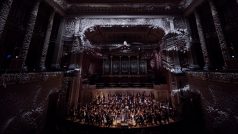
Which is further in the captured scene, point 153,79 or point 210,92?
point 153,79

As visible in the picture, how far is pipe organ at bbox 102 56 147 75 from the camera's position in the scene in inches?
598

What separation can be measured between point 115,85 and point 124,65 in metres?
3.70

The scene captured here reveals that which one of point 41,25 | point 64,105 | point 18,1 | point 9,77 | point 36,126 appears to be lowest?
point 36,126

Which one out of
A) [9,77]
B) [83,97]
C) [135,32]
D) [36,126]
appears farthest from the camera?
[135,32]

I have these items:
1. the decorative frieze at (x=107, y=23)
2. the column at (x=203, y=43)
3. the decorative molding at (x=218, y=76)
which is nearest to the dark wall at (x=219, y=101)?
the decorative molding at (x=218, y=76)

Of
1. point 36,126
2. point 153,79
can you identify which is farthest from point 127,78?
point 36,126

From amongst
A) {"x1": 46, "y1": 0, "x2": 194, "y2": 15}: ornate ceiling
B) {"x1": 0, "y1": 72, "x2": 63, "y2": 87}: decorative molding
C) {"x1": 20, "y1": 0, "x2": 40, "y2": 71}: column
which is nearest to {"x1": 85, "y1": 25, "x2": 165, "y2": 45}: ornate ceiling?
{"x1": 46, "y1": 0, "x2": 194, "y2": 15}: ornate ceiling

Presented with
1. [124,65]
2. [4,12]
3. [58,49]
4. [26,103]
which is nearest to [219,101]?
[26,103]

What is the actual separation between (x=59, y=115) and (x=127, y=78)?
7959 millimetres

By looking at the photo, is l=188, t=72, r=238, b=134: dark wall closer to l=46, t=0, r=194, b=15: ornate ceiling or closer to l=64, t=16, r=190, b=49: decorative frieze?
l=64, t=16, r=190, b=49: decorative frieze

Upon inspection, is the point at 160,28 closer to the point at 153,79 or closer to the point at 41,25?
the point at 153,79

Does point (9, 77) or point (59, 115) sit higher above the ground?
point (9, 77)

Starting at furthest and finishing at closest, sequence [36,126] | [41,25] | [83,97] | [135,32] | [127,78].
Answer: [127,78] < [135,32] < [83,97] < [41,25] < [36,126]

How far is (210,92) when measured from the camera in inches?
278
